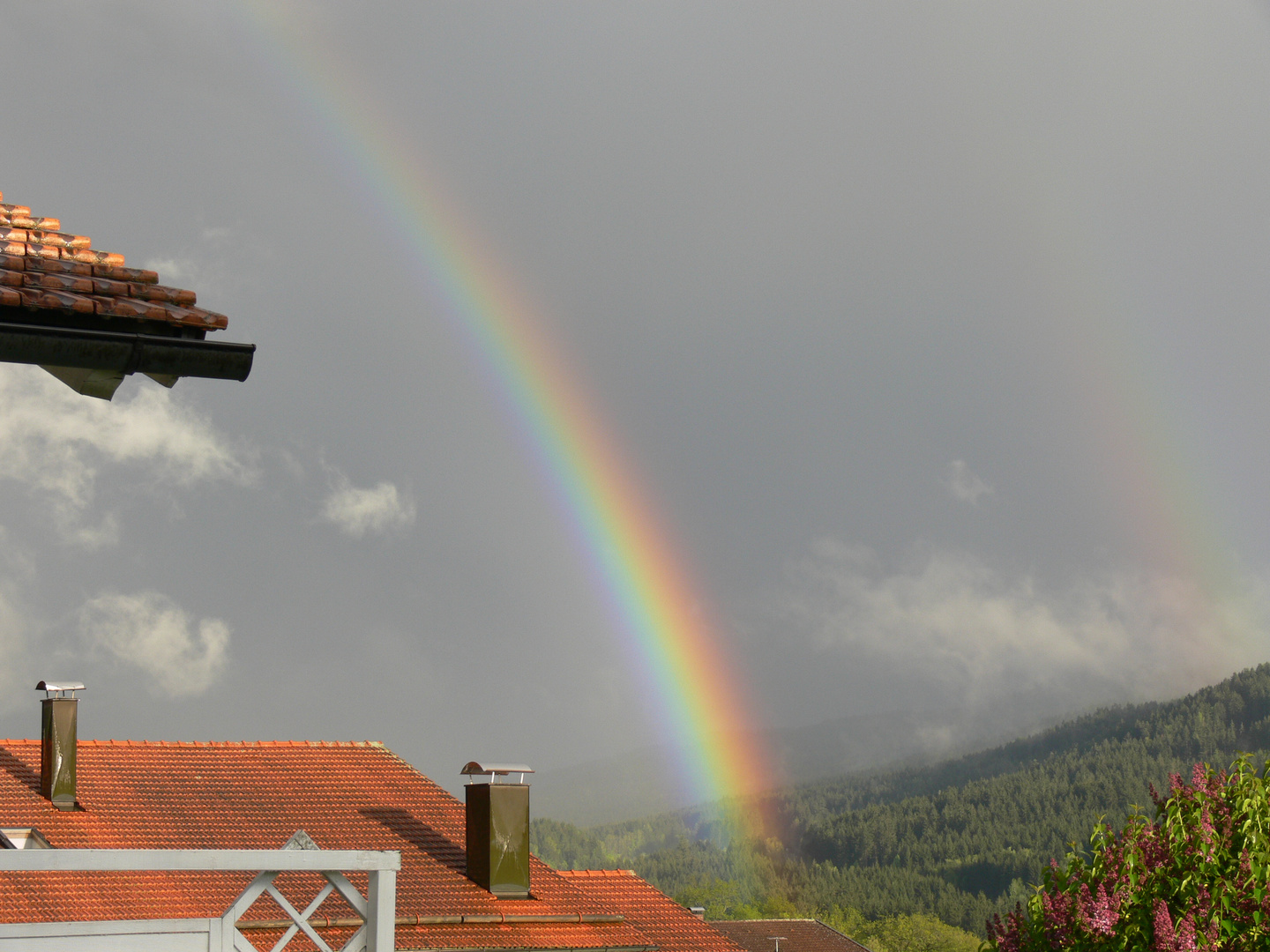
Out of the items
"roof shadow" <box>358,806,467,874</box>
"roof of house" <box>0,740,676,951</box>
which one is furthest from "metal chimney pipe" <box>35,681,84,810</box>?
"roof shadow" <box>358,806,467,874</box>

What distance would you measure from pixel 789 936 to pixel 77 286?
79688mm

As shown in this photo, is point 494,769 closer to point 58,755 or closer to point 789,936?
point 58,755

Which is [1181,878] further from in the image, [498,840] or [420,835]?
[420,835]

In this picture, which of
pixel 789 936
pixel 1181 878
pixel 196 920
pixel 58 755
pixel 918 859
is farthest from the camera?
pixel 918 859

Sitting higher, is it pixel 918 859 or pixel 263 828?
pixel 918 859

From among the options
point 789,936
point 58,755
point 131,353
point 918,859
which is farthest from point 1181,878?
point 918,859

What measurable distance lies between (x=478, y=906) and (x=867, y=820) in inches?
7297

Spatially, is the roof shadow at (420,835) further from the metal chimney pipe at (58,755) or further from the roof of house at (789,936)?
the roof of house at (789,936)

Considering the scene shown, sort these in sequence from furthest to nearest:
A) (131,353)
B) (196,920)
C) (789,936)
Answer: (789,936)
(131,353)
(196,920)

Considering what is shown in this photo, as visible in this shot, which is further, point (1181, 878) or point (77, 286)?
point (1181, 878)

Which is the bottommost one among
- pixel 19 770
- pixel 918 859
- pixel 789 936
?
pixel 19 770

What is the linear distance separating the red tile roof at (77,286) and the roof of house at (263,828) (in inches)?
420

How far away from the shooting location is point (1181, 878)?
43.9ft

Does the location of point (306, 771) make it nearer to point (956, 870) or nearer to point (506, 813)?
point (506, 813)
